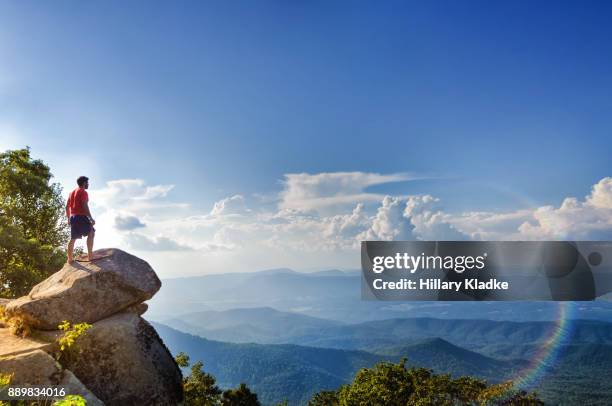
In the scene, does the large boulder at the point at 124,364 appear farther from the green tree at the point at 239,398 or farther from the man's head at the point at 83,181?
the green tree at the point at 239,398

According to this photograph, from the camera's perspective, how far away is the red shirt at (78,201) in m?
20.0

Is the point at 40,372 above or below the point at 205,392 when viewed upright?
above

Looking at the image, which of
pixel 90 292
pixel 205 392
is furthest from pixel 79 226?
pixel 205 392

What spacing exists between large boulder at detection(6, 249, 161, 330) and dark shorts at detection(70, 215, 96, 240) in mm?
1391

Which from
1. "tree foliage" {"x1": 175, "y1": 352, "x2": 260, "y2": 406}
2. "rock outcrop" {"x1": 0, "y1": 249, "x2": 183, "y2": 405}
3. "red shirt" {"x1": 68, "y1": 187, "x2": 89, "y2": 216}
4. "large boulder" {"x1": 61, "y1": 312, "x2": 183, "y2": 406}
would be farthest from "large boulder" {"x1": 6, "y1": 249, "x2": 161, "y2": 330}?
"tree foliage" {"x1": 175, "y1": 352, "x2": 260, "y2": 406}

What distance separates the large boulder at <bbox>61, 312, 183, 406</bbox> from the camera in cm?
1752

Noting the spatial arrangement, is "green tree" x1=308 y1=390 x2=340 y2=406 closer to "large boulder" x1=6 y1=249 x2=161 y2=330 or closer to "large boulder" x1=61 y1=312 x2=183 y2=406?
"large boulder" x1=61 y1=312 x2=183 y2=406

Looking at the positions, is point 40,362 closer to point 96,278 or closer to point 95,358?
point 95,358

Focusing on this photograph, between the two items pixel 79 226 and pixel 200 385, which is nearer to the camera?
pixel 79 226

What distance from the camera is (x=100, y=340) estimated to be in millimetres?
18172

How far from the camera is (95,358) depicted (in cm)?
1783

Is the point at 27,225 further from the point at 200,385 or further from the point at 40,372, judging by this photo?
the point at 40,372

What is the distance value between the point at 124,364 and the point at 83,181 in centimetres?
824

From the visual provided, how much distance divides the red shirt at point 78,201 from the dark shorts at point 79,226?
9.0 inches
